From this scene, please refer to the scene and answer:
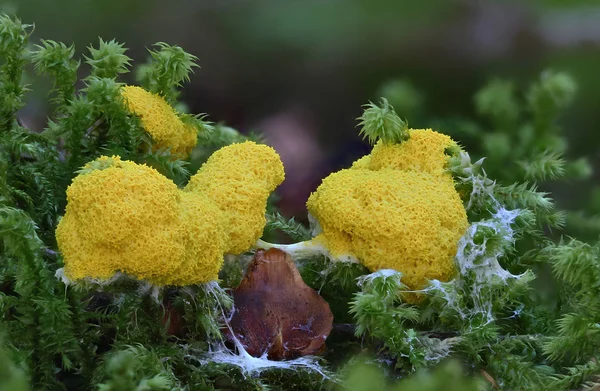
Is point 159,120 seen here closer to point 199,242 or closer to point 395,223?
point 199,242

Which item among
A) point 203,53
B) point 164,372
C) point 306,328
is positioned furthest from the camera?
point 203,53

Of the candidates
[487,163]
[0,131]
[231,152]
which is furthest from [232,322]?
[487,163]

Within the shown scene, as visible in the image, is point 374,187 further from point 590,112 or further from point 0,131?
point 590,112

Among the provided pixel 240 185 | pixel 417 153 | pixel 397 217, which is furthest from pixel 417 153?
pixel 240 185

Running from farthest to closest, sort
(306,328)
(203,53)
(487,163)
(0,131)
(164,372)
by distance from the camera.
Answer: (203,53) → (487,163) → (0,131) → (306,328) → (164,372)

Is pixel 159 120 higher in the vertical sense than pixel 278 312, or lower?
higher

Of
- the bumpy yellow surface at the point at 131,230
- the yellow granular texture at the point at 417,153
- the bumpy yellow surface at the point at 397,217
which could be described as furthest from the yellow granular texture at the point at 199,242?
the yellow granular texture at the point at 417,153
